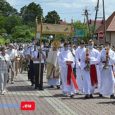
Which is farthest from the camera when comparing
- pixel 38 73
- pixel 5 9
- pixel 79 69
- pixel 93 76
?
pixel 5 9

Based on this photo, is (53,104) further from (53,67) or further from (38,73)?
(53,67)

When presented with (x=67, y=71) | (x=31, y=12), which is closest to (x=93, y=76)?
(x=67, y=71)

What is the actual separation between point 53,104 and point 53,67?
6.11m

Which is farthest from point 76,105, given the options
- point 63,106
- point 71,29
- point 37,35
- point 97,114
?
point 71,29

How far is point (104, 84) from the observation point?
17766mm

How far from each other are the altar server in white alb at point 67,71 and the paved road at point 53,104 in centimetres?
29

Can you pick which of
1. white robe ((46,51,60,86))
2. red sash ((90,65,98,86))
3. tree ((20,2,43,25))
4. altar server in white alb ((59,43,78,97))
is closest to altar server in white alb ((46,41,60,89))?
white robe ((46,51,60,86))

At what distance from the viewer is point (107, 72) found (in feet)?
58.1

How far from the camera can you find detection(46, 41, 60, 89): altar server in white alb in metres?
21.2

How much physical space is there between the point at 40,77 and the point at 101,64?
3622 mm

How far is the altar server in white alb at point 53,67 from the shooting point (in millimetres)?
21203

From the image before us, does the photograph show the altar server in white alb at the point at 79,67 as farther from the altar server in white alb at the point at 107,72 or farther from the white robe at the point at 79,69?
the altar server in white alb at the point at 107,72

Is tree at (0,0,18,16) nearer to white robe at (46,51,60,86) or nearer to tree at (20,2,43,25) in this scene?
tree at (20,2,43,25)

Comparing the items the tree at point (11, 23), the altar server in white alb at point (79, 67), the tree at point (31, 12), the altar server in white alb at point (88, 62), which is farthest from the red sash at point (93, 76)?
the tree at point (31, 12)
